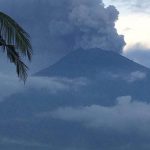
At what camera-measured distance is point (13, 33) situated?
11789mm

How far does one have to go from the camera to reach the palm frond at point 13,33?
38.5 ft

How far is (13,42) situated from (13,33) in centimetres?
20

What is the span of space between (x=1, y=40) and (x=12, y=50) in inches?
15.0

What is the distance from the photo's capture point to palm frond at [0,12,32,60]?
11.8 meters

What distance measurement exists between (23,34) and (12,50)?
0.69 meters

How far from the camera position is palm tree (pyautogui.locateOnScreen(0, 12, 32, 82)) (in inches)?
463

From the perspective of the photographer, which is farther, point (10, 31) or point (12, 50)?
point (12, 50)

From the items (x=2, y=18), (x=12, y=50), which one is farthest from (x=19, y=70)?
(x=2, y=18)

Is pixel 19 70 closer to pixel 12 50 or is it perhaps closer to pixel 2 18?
pixel 12 50

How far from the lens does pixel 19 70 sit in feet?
41.0

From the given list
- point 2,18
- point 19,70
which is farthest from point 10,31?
point 19,70

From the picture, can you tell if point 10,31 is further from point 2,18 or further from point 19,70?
point 19,70

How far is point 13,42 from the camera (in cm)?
1181

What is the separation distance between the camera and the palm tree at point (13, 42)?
11766mm
